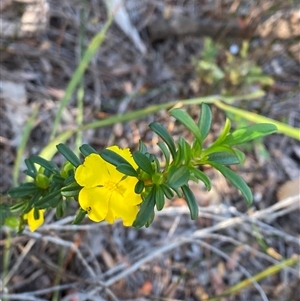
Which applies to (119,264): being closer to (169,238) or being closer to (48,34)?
(169,238)

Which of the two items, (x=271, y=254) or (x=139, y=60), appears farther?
(x=139, y=60)

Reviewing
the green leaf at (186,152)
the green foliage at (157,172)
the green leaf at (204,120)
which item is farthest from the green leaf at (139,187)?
the green leaf at (204,120)

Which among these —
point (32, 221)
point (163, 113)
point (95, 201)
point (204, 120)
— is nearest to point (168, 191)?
point (95, 201)

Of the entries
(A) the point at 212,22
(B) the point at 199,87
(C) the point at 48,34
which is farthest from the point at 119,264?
(A) the point at 212,22

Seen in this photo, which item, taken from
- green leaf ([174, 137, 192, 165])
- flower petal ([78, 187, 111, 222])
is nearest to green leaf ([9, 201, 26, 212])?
flower petal ([78, 187, 111, 222])

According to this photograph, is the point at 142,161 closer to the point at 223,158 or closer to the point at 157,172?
the point at 157,172

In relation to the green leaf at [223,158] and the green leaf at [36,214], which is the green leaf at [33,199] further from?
the green leaf at [223,158]
